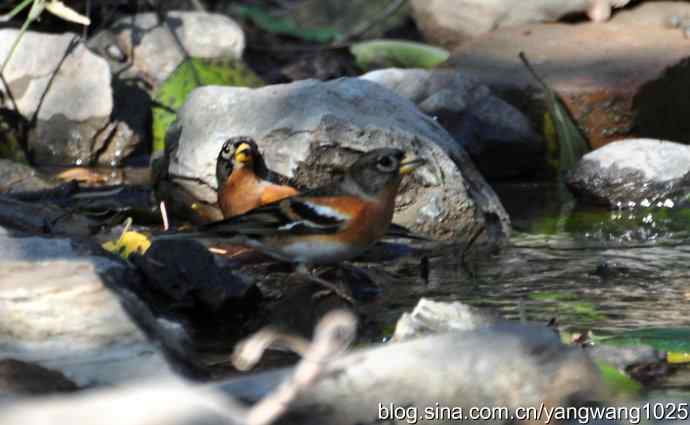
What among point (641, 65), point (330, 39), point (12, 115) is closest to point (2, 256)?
point (12, 115)

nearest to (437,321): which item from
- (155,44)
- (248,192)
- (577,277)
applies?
(577,277)

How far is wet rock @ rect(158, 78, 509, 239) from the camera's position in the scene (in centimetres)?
671

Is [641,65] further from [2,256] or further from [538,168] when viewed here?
[2,256]

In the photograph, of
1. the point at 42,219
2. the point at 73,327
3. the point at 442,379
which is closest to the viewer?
the point at 442,379

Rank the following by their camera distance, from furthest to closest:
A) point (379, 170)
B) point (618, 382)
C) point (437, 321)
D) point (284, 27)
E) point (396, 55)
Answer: point (284, 27)
point (396, 55)
point (379, 170)
point (437, 321)
point (618, 382)

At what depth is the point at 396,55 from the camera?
35.2ft

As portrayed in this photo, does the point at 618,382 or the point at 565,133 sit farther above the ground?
the point at 618,382

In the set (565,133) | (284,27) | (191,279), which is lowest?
(284,27)

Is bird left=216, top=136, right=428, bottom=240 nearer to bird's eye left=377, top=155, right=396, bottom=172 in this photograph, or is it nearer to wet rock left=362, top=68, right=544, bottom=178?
bird's eye left=377, top=155, right=396, bottom=172

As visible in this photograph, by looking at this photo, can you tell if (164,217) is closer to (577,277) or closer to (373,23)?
(577,277)

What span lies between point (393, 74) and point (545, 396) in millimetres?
5618

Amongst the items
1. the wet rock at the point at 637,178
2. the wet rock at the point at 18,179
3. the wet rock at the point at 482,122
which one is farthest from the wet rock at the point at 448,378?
the wet rock at the point at 482,122

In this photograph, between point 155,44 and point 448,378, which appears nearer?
point 448,378

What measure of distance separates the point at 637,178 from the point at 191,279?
11.9 ft
